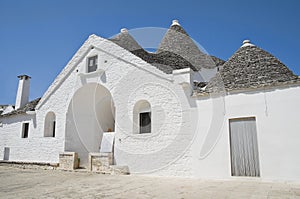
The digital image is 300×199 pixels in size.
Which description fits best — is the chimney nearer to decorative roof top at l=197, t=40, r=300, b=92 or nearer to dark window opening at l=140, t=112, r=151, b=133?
dark window opening at l=140, t=112, r=151, b=133

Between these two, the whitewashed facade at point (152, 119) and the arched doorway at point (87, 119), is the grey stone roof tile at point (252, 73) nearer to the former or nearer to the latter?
the whitewashed facade at point (152, 119)

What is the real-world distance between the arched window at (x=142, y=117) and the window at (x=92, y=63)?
12.7 feet

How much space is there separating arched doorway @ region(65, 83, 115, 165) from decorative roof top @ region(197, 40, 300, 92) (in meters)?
7.22

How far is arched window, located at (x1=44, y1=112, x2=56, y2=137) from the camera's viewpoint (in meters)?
14.3

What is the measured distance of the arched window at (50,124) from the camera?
14.3 metres

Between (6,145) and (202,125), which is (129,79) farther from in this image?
(6,145)

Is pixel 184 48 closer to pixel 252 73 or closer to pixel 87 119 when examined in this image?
pixel 252 73

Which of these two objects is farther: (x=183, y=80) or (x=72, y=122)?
(x=72, y=122)

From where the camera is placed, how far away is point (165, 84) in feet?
33.0

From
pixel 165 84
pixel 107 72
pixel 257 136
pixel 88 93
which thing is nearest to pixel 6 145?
pixel 88 93

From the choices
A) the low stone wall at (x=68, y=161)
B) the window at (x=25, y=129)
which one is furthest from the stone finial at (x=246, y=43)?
the window at (x=25, y=129)

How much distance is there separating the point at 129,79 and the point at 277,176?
24.1 feet

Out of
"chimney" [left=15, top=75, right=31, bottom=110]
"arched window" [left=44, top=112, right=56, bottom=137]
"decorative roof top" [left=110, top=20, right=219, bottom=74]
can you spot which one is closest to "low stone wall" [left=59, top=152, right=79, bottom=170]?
"arched window" [left=44, top=112, right=56, bottom=137]

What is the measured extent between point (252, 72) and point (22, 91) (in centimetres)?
1598
